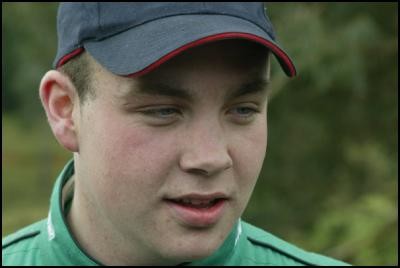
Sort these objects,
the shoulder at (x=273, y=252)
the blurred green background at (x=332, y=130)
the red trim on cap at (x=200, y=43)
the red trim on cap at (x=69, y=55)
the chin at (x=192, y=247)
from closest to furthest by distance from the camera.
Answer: the red trim on cap at (x=200, y=43) → the chin at (x=192, y=247) → the red trim on cap at (x=69, y=55) → the shoulder at (x=273, y=252) → the blurred green background at (x=332, y=130)

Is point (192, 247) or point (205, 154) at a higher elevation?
point (205, 154)

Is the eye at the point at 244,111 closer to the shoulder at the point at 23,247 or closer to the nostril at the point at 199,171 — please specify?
the nostril at the point at 199,171

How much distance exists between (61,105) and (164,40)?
1.39 ft

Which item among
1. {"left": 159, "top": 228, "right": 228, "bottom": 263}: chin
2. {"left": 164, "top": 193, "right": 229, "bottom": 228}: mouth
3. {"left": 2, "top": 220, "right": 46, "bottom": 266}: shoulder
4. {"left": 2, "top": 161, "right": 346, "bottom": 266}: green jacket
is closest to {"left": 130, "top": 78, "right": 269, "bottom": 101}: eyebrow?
{"left": 164, "top": 193, "right": 229, "bottom": 228}: mouth

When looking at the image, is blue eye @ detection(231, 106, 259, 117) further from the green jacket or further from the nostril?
the green jacket

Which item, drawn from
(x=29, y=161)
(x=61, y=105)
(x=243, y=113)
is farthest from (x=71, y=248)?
(x=29, y=161)

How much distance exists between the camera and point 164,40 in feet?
5.96

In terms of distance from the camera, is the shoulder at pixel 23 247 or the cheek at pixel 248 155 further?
the shoulder at pixel 23 247

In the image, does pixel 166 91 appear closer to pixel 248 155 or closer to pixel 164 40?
pixel 164 40

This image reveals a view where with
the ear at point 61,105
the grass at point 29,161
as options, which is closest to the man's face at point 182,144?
the ear at point 61,105

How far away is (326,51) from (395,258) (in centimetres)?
106

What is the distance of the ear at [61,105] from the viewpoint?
2.06 m

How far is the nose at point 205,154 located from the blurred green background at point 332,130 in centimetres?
197

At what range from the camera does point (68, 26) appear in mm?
2061
